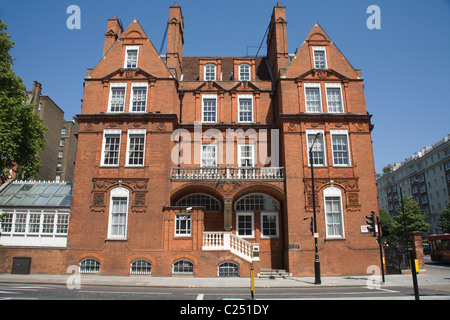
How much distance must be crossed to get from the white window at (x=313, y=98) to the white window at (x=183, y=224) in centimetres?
1237

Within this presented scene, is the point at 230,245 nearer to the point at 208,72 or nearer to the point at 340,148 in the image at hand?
the point at 340,148

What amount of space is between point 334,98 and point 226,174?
10.7m

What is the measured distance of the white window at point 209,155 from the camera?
24344mm

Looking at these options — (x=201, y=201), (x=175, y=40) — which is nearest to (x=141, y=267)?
(x=201, y=201)

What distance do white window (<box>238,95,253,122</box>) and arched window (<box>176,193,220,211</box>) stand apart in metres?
6.94

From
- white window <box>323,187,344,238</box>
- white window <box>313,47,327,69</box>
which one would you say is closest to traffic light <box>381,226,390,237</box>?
white window <box>323,187,344,238</box>

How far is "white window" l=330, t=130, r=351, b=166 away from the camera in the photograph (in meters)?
23.1

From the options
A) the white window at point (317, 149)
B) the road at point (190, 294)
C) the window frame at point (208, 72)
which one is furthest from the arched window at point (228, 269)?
the window frame at point (208, 72)

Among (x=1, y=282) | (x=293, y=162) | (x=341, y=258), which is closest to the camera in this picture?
(x=1, y=282)

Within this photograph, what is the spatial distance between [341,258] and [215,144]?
12.4m

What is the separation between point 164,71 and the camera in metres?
24.4
